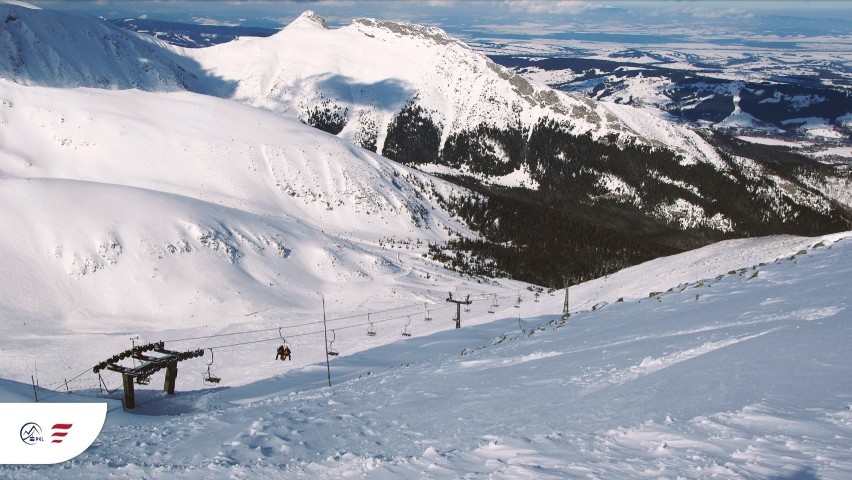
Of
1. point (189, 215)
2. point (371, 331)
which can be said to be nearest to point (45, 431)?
point (371, 331)

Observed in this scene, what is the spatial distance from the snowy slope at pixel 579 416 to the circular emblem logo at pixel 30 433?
2.72 feet

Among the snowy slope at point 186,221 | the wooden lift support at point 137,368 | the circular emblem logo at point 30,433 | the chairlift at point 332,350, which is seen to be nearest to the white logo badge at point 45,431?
the circular emblem logo at point 30,433

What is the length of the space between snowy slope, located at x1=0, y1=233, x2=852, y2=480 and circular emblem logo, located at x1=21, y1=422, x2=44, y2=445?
0.83 meters

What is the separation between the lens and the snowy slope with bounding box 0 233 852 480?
11805mm

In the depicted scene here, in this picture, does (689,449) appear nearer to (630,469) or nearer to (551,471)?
(630,469)

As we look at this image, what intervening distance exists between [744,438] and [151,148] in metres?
130

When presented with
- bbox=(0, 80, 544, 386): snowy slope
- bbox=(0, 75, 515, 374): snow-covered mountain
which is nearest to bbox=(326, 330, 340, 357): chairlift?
bbox=(0, 80, 544, 386): snowy slope

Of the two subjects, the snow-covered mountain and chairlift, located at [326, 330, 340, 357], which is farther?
the snow-covered mountain

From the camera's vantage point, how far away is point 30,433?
495 inches

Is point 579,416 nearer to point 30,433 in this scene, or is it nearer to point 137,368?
point 30,433

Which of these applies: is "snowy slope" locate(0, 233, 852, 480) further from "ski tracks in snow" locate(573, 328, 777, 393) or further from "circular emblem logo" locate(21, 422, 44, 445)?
"circular emblem logo" locate(21, 422, 44, 445)

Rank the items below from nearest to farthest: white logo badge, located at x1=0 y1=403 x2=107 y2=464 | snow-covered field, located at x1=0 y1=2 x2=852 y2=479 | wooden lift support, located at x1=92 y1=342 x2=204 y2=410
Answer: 1. white logo badge, located at x1=0 y1=403 x2=107 y2=464
2. snow-covered field, located at x1=0 y1=2 x2=852 y2=479
3. wooden lift support, located at x1=92 y1=342 x2=204 y2=410

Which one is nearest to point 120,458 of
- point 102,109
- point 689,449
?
point 689,449

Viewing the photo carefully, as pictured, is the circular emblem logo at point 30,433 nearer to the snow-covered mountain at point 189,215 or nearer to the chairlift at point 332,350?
the chairlift at point 332,350
